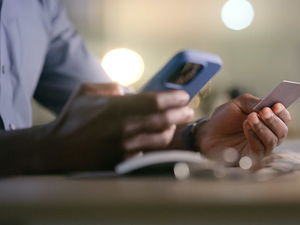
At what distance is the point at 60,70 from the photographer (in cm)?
132

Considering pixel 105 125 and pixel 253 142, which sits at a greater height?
pixel 105 125

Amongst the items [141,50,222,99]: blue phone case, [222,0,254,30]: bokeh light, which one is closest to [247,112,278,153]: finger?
[141,50,222,99]: blue phone case

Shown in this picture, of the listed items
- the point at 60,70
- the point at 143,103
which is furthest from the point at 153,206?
the point at 60,70

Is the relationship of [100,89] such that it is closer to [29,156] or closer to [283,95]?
[29,156]

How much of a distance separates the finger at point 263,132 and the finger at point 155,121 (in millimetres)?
186

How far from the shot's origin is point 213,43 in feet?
11.8

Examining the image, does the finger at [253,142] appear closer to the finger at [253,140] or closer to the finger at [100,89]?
the finger at [253,140]

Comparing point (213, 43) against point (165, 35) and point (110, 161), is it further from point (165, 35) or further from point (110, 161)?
point (110, 161)

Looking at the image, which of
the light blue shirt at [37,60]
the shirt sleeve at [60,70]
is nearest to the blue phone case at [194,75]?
the light blue shirt at [37,60]

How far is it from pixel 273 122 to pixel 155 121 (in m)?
0.25

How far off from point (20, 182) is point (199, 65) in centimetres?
25

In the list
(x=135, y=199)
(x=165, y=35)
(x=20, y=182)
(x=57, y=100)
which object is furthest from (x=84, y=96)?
(x=165, y=35)

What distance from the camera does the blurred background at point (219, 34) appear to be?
11.8ft

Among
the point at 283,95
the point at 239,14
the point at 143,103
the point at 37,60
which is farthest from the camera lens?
the point at 239,14
